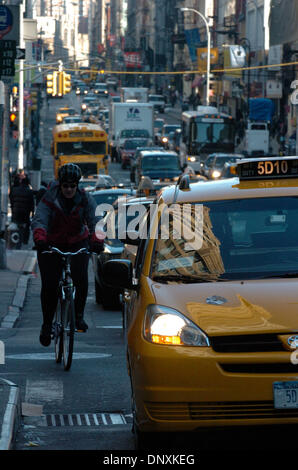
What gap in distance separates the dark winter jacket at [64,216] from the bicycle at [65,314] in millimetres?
156

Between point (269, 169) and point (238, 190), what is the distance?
11.0 inches

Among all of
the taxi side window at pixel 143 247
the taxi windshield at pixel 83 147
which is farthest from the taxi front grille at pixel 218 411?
the taxi windshield at pixel 83 147

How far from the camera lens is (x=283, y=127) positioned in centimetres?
7162

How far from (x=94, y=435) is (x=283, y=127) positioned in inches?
2601

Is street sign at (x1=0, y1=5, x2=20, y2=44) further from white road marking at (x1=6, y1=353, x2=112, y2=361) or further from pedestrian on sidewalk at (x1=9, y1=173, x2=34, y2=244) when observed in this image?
white road marking at (x1=6, y1=353, x2=112, y2=361)

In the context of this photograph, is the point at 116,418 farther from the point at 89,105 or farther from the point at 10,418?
the point at 89,105

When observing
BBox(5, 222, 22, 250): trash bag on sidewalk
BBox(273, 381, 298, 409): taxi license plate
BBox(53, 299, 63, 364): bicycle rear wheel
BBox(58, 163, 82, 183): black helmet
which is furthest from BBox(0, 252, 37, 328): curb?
BBox(273, 381, 298, 409): taxi license plate

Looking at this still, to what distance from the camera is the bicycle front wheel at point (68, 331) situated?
9.20 m

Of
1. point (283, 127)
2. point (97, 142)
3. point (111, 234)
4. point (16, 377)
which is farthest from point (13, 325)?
point (283, 127)

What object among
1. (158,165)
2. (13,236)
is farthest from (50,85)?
(13,236)

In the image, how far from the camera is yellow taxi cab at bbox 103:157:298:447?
536 centimetres

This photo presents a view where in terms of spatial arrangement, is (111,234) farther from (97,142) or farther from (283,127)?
(283,127)

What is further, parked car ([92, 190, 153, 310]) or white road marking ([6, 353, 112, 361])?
parked car ([92, 190, 153, 310])

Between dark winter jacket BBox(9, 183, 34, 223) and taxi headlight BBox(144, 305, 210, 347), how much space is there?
21174 millimetres
